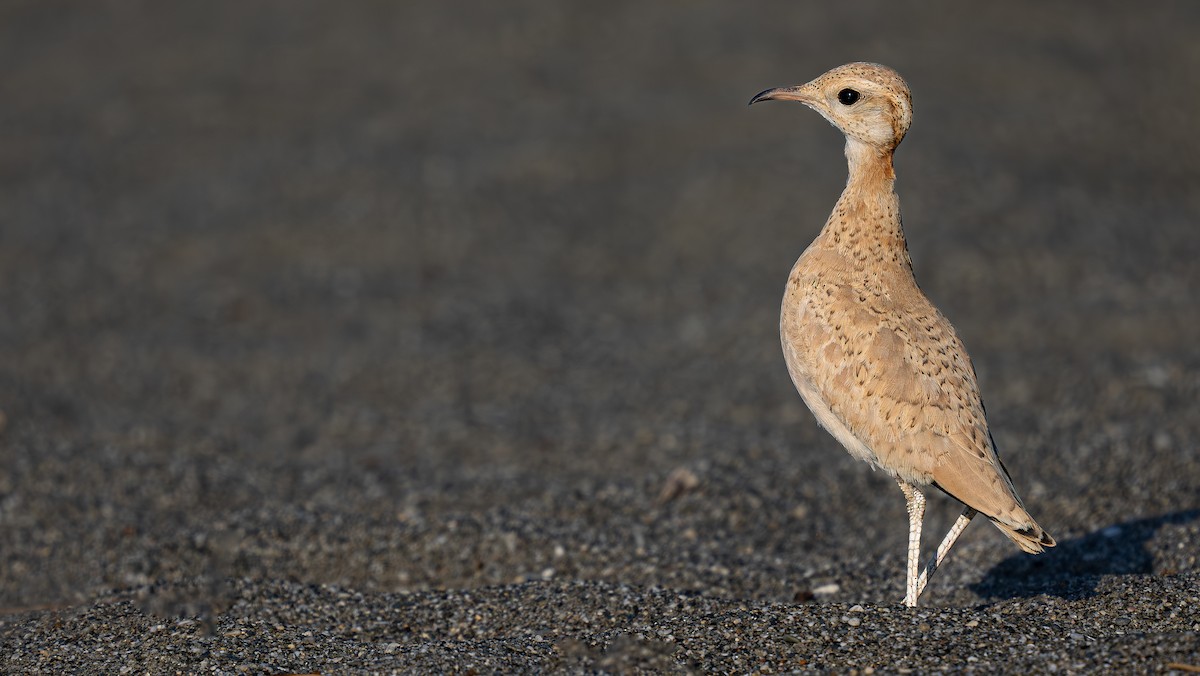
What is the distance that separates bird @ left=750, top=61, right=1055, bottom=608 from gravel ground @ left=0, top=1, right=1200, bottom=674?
0.56 metres

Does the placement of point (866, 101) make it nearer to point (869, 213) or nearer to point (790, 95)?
point (790, 95)

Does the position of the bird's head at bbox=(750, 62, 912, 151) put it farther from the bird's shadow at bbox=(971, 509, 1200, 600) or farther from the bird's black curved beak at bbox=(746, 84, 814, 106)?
the bird's shadow at bbox=(971, 509, 1200, 600)

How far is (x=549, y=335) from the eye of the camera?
11.9 m

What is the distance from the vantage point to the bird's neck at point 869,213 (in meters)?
5.84

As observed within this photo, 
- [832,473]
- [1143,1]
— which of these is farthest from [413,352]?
[1143,1]

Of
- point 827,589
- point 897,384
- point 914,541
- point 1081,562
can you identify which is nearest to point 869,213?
point 897,384

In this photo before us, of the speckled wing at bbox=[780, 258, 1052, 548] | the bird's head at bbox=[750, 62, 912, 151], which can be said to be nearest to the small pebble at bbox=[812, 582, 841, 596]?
the speckled wing at bbox=[780, 258, 1052, 548]

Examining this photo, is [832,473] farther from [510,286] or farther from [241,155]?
[241,155]

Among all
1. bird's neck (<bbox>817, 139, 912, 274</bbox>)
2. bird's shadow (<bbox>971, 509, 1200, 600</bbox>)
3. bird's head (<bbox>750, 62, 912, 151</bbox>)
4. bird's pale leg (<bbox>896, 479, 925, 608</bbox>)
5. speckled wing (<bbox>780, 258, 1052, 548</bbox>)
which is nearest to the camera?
speckled wing (<bbox>780, 258, 1052, 548</bbox>)

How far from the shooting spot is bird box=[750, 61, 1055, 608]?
17.8 feet

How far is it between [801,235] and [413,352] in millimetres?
4546

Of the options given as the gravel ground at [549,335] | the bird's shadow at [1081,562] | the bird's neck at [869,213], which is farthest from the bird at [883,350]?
the bird's shadow at [1081,562]

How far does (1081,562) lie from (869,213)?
7.87 feet

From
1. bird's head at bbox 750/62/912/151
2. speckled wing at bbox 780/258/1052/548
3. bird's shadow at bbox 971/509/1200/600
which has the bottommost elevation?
bird's shadow at bbox 971/509/1200/600
